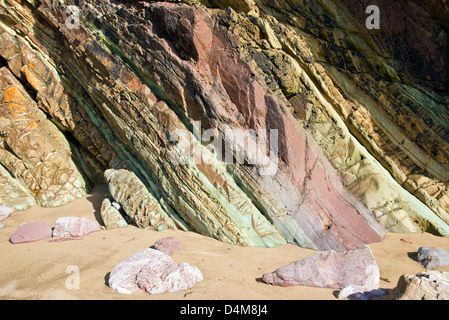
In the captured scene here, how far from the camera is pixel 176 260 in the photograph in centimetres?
385

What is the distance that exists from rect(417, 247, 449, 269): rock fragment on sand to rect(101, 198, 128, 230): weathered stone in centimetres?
426

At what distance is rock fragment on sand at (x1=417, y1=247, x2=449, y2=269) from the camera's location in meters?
3.90

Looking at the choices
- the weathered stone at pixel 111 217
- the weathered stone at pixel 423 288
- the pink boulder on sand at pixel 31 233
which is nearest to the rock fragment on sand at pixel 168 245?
the weathered stone at pixel 111 217

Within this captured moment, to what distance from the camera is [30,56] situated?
7059 mm

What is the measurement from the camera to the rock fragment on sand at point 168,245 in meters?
4.04

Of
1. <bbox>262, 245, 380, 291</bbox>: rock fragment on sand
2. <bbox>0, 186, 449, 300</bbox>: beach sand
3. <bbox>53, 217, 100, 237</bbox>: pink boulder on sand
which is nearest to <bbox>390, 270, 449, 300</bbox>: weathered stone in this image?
<bbox>262, 245, 380, 291</bbox>: rock fragment on sand

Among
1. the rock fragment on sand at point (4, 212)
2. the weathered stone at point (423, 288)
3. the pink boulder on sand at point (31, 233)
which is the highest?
the weathered stone at point (423, 288)

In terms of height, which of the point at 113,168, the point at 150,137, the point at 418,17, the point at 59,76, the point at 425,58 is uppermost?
the point at 418,17

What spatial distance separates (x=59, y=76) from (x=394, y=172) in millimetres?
7309

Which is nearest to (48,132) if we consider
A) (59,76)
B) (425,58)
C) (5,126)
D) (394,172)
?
(5,126)

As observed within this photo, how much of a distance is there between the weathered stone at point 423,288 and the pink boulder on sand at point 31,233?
4600 millimetres

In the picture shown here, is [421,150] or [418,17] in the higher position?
[418,17]

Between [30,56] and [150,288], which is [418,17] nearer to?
[150,288]

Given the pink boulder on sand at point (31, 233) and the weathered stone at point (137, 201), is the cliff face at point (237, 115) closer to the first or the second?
the weathered stone at point (137, 201)
